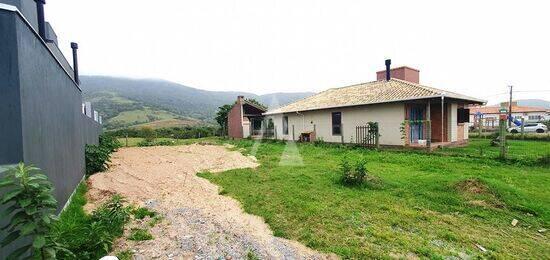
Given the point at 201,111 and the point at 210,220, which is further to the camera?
the point at 201,111

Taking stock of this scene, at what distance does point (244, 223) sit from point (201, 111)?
3435 inches

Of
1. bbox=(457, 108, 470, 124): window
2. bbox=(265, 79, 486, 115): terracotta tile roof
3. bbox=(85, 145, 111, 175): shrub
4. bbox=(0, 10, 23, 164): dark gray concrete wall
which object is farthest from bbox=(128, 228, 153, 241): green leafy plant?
bbox=(457, 108, 470, 124): window

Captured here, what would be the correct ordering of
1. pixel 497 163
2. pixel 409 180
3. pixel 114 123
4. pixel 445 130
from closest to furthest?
1. pixel 409 180
2. pixel 497 163
3. pixel 445 130
4. pixel 114 123

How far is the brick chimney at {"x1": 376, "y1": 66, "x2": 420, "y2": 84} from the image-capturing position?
63.2ft

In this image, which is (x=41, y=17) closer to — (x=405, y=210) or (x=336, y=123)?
(x=405, y=210)

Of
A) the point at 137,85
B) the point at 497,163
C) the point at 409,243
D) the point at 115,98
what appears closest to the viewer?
the point at 409,243

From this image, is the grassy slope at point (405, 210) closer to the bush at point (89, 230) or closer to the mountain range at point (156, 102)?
the bush at point (89, 230)

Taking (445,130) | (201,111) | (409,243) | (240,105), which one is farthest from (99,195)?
(201,111)

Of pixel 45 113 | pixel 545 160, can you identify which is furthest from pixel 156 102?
pixel 545 160

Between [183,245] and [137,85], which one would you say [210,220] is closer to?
[183,245]

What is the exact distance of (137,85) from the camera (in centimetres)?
12088

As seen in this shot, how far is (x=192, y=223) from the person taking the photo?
4.57 m

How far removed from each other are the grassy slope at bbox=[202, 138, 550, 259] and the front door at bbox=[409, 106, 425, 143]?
579cm

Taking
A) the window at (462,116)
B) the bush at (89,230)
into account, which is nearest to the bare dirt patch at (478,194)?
the bush at (89,230)
